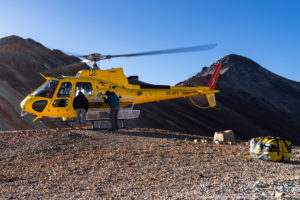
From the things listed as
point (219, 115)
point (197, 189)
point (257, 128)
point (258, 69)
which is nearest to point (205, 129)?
point (219, 115)

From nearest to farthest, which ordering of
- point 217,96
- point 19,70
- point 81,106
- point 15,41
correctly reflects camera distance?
point 81,106, point 19,70, point 15,41, point 217,96

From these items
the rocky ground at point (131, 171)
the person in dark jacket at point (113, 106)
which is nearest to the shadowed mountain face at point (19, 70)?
the person in dark jacket at point (113, 106)

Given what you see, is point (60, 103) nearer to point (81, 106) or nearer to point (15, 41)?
point (81, 106)

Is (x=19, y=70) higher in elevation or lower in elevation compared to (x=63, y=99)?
higher

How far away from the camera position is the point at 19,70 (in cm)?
4334

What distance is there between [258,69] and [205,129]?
206 feet

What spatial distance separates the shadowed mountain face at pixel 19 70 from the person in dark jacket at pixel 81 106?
13.6 metres

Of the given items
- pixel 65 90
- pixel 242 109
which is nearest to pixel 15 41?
pixel 65 90

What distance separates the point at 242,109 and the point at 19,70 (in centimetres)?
5427

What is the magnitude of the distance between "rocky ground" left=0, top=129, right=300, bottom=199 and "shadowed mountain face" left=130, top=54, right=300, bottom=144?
11515 millimetres

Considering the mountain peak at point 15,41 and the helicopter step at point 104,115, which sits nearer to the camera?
the helicopter step at point 104,115

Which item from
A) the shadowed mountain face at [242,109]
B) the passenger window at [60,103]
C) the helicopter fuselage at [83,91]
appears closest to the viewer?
the helicopter fuselage at [83,91]

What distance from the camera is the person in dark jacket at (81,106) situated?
1353 cm

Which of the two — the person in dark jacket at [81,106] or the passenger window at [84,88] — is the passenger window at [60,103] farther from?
the person in dark jacket at [81,106]
